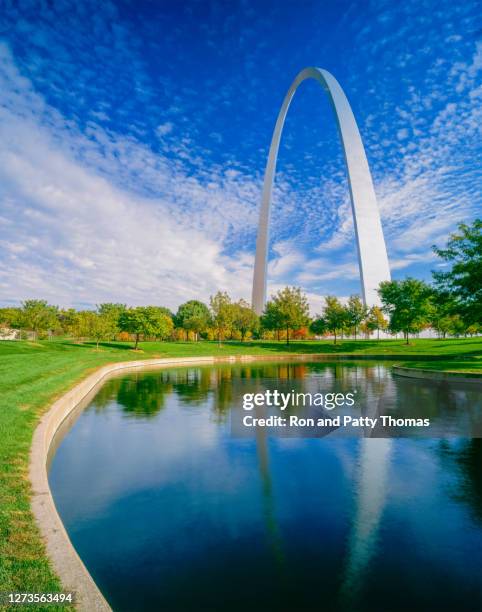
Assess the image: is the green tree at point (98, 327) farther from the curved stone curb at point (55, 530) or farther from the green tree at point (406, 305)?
the curved stone curb at point (55, 530)

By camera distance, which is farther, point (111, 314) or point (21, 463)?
point (111, 314)

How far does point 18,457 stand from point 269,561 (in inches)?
197

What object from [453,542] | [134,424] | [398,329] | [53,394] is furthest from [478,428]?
[398,329]

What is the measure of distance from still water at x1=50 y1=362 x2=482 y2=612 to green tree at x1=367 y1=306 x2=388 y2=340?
152ft

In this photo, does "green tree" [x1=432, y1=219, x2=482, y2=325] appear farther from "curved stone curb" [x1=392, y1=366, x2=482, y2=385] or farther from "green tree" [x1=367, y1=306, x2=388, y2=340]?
"green tree" [x1=367, y1=306, x2=388, y2=340]

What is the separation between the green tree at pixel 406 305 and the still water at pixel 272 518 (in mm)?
41386

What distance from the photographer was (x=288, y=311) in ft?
190

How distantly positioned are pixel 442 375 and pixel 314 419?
10731mm

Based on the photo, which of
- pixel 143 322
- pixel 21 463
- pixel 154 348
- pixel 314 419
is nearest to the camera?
pixel 21 463

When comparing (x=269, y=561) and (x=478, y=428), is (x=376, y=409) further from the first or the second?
(x=269, y=561)

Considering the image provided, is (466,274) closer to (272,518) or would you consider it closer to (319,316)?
(272,518)

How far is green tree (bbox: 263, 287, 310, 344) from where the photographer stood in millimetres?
57906

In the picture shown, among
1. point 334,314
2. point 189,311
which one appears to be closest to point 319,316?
point 334,314

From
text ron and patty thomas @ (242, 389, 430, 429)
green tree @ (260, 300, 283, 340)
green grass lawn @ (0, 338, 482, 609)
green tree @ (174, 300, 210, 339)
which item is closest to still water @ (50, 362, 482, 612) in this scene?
green grass lawn @ (0, 338, 482, 609)
